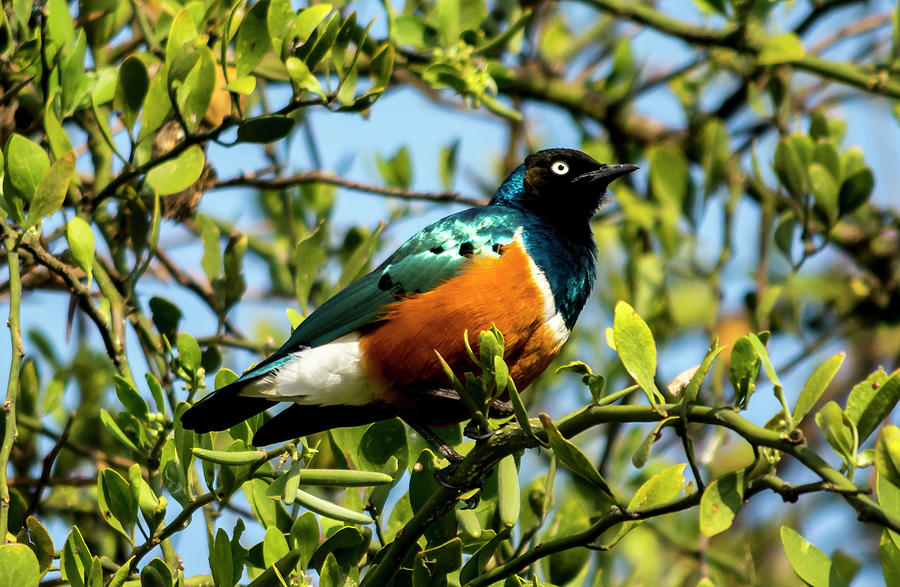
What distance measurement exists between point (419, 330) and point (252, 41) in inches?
43.0

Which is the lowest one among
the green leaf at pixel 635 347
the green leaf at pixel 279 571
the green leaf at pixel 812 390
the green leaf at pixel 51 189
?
the green leaf at pixel 812 390

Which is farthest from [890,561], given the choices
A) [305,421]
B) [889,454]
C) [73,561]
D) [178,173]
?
[178,173]

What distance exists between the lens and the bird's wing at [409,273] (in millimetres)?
3721

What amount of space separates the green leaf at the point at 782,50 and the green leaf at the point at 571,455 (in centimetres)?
294

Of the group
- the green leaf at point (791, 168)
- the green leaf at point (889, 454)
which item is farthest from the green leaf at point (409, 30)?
the green leaf at point (889, 454)

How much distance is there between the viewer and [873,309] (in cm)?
552

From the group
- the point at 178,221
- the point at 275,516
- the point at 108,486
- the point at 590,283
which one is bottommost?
the point at 275,516

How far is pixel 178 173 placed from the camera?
350 cm

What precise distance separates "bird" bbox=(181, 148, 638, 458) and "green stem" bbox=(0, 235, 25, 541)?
2.35ft

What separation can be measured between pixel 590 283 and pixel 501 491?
1669mm

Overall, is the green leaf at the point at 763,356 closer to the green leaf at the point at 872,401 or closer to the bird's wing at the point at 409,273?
the green leaf at the point at 872,401

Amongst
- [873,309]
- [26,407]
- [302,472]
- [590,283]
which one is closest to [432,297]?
[590,283]

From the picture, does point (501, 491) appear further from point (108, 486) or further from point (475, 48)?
point (475, 48)

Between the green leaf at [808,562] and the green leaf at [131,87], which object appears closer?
the green leaf at [808,562]
